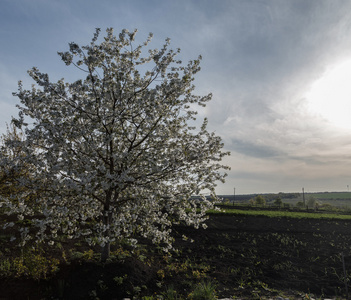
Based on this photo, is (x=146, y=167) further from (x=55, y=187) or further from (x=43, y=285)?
(x=43, y=285)

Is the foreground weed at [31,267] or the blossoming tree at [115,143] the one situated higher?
the blossoming tree at [115,143]

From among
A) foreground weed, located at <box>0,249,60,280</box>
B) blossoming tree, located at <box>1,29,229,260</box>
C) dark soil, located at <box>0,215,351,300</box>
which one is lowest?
dark soil, located at <box>0,215,351,300</box>

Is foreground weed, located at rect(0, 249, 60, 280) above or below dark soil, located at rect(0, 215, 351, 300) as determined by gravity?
above

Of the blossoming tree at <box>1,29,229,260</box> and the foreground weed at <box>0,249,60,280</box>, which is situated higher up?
the blossoming tree at <box>1,29,229,260</box>

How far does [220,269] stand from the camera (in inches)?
471

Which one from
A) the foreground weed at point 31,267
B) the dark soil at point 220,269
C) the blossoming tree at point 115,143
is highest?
the blossoming tree at point 115,143

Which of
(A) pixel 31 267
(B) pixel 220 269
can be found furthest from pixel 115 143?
(B) pixel 220 269

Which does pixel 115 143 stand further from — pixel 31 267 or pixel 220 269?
pixel 220 269

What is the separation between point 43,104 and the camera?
8.02 metres

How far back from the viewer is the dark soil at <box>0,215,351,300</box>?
813cm

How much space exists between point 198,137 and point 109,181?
11.7 ft

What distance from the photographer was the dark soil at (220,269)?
320 inches

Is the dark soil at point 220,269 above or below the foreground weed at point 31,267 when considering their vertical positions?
below

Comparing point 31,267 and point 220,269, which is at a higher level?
point 31,267
